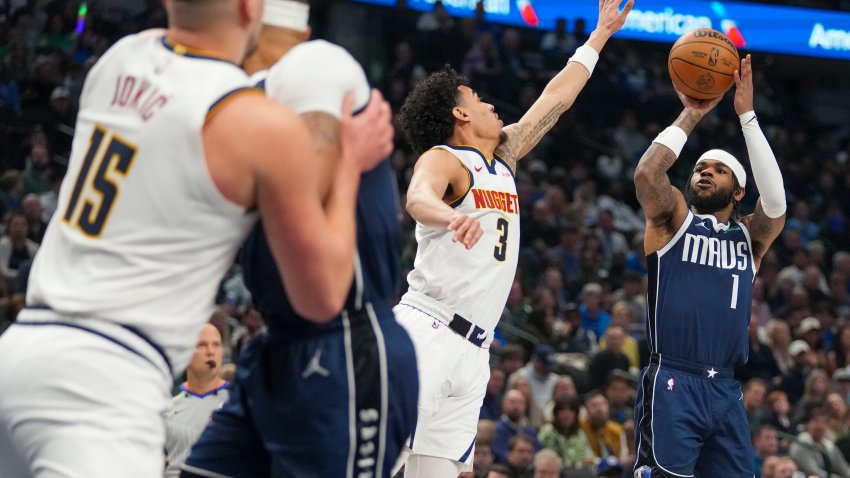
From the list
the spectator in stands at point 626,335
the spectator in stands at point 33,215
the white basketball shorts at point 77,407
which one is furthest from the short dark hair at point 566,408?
the white basketball shorts at point 77,407

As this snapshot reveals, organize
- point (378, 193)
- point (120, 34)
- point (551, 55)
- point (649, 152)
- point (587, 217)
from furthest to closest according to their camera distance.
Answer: point (551, 55) → point (587, 217) → point (120, 34) → point (649, 152) → point (378, 193)

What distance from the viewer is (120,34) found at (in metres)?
14.6

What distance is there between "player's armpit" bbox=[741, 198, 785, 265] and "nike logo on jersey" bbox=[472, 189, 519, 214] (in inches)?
63.5

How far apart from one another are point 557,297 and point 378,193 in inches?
401

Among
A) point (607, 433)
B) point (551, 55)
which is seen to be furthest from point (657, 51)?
point (607, 433)

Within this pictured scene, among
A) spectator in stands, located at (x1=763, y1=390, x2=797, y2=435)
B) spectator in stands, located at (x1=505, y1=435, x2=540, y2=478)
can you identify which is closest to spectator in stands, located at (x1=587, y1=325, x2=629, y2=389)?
spectator in stands, located at (x1=763, y1=390, x2=797, y2=435)

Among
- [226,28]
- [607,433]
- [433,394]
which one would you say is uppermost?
[226,28]

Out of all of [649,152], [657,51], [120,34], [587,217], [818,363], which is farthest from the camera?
[657,51]

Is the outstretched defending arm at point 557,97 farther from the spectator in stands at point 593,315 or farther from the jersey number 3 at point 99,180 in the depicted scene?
the spectator in stands at point 593,315

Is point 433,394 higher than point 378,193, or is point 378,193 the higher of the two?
point 378,193

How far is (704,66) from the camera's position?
6.58m

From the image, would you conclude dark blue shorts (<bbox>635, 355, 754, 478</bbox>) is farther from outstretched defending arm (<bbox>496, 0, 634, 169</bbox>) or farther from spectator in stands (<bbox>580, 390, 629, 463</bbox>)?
spectator in stands (<bbox>580, 390, 629, 463</bbox>)

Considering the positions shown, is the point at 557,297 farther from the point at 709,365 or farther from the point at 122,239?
the point at 122,239

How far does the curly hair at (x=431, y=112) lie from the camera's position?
593 centimetres
